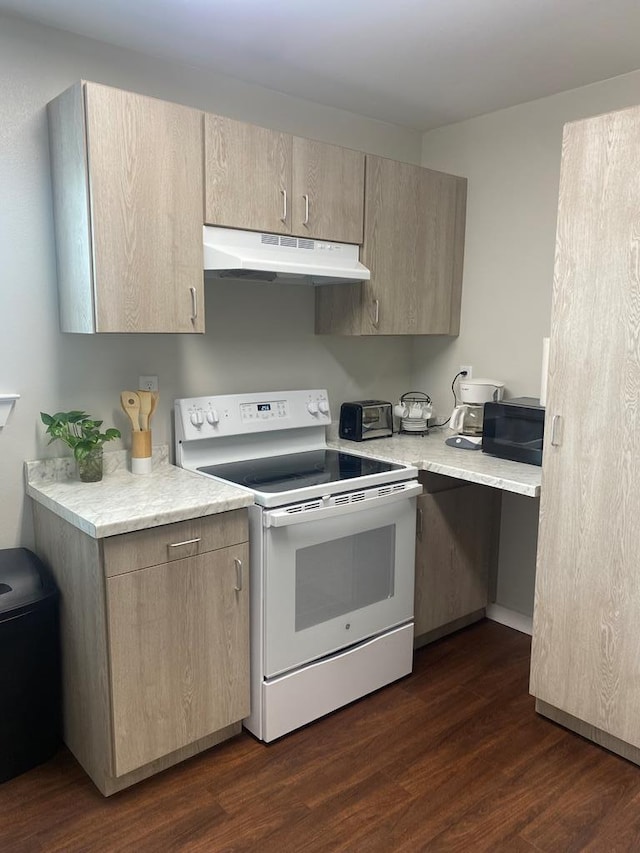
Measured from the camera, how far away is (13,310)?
2213 millimetres

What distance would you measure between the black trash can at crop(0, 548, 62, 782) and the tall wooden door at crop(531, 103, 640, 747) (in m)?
1.67

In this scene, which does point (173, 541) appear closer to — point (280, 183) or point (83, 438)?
point (83, 438)

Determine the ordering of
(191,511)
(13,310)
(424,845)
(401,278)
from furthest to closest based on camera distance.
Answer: (401,278)
(13,310)
(191,511)
(424,845)

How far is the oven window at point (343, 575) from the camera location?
90.0 inches

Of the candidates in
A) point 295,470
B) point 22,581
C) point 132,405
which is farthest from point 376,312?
point 22,581

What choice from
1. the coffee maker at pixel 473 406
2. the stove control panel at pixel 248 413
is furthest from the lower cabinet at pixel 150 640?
the coffee maker at pixel 473 406

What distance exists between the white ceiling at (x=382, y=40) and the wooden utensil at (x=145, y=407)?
49.3 inches

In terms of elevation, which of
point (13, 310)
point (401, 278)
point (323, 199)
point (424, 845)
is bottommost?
point (424, 845)

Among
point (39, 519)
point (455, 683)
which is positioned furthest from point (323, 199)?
point (455, 683)

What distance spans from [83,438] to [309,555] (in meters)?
0.89

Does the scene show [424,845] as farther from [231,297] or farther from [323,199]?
[323,199]

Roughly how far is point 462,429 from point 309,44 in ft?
5.57

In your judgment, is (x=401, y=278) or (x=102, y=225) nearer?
(x=102, y=225)

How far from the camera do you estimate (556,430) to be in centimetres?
216
